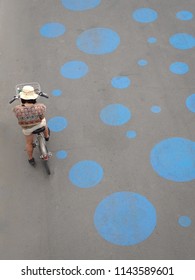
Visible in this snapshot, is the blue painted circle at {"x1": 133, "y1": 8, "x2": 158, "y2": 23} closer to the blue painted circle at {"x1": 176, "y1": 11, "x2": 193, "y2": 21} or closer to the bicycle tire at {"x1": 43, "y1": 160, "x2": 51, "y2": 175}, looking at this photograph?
the blue painted circle at {"x1": 176, "y1": 11, "x2": 193, "y2": 21}

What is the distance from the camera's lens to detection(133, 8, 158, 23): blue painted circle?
7.41m

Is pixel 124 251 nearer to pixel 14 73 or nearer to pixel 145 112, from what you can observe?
pixel 145 112

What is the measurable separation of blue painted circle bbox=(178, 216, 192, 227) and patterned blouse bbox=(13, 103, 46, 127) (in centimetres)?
238

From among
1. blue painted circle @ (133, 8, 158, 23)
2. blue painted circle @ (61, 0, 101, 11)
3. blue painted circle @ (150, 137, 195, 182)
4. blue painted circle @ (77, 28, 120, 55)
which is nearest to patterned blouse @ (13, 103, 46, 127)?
blue painted circle @ (150, 137, 195, 182)

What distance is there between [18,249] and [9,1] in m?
6.16

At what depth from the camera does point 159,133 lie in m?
5.48

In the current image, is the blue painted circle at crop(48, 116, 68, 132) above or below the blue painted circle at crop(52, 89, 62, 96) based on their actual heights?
below

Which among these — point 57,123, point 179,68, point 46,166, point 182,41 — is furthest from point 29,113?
point 182,41

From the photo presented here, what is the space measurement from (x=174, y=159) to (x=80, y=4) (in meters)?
4.68

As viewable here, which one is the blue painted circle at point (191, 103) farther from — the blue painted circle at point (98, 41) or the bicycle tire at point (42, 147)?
the bicycle tire at point (42, 147)

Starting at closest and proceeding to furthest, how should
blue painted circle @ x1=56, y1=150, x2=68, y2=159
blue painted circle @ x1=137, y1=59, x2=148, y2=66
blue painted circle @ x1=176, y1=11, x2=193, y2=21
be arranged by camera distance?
blue painted circle @ x1=56, y1=150, x2=68, y2=159 → blue painted circle @ x1=137, y1=59, x2=148, y2=66 → blue painted circle @ x1=176, y1=11, x2=193, y2=21

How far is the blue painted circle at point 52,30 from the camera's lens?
7.20 metres

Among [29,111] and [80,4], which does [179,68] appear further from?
[29,111]
